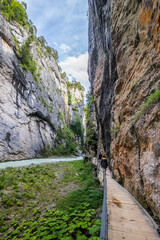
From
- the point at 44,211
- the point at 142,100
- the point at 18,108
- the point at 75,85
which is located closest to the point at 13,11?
the point at 18,108

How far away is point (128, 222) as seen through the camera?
2824 millimetres

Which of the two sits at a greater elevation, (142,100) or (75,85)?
(75,85)

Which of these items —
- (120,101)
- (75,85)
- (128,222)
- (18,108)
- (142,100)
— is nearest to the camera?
(128,222)

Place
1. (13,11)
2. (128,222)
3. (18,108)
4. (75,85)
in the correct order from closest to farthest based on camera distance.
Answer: (128,222) < (18,108) < (13,11) < (75,85)

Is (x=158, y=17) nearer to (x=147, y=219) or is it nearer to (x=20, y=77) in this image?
(x=147, y=219)

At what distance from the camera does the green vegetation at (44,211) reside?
3840 mm

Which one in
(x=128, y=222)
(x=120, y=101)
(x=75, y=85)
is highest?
(x=75, y=85)

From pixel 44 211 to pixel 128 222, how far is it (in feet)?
16.4

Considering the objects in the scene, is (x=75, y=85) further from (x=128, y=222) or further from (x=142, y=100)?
(x=128, y=222)

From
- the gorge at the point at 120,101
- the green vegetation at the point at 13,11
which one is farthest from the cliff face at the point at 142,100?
the green vegetation at the point at 13,11

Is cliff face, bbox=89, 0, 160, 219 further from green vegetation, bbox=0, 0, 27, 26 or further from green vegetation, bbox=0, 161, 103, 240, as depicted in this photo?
green vegetation, bbox=0, 0, 27, 26

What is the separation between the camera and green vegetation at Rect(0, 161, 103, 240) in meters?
3.84

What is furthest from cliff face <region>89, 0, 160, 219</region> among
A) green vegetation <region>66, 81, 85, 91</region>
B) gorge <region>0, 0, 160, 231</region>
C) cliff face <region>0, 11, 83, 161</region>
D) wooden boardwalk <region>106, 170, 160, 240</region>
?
green vegetation <region>66, 81, 85, 91</region>

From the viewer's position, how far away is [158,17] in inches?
156
